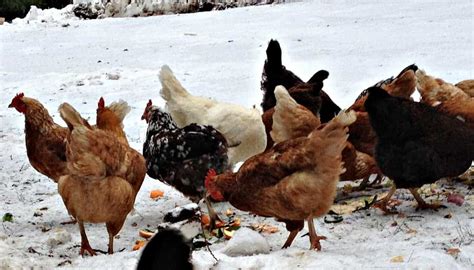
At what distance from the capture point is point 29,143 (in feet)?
18.0

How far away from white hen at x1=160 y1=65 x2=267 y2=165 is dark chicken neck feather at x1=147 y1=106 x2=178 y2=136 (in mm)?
171

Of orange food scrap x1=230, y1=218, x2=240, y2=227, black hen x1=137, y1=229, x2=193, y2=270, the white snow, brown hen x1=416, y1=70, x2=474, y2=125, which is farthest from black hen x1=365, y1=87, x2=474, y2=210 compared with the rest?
black hen x1=137, y1=229, x2=193, y2=270

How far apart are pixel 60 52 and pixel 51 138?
8.03 m

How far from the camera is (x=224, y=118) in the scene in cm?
581

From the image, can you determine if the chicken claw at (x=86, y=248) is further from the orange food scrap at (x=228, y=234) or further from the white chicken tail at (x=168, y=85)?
the white chicken tail at (x=168, y=85)

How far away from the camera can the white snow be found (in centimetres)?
391

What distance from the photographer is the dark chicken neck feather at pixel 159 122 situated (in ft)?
18.5

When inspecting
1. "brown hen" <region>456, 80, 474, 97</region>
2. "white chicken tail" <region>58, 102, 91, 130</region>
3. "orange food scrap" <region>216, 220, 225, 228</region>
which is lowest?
"orange food scrap" <region>216, 220, 225, 228</region>

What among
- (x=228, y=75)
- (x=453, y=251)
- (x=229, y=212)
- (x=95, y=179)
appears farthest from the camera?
(x=228, y=75)

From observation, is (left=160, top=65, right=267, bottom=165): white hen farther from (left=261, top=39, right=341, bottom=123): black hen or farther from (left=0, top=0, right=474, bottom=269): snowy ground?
(left=261, top=39, right=341, bottom=123): black hen

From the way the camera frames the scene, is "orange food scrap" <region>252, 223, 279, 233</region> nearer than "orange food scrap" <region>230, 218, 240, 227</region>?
Yes

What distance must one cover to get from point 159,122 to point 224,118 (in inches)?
22.5

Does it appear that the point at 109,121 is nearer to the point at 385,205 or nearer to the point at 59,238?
the point at 59,238

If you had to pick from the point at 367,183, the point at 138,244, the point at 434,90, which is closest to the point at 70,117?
the point at 138,244
